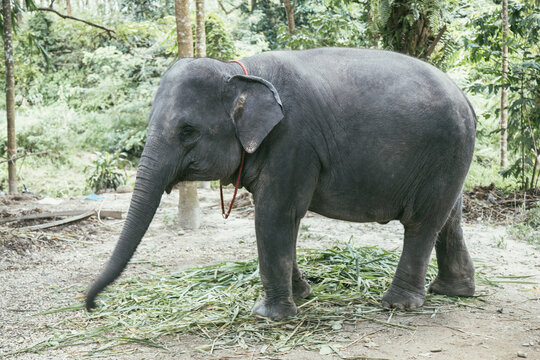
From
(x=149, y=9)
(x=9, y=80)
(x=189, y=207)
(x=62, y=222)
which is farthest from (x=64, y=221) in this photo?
(x=149, y=9)

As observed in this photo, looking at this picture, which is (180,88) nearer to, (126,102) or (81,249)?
(81,249)

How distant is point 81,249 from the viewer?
20.5 ft

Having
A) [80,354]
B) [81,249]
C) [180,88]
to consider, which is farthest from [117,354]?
[81,249]

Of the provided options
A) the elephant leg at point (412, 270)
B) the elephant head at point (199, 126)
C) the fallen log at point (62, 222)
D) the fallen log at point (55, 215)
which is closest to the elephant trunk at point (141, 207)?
the elephant head at point (199, 126)

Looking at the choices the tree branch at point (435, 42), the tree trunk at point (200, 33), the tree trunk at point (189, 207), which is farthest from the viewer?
the tree trunk at point (200, 33)

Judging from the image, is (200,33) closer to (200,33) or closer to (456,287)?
(200,33)

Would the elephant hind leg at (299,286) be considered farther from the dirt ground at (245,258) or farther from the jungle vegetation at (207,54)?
the jungle vegetation at (207,54)

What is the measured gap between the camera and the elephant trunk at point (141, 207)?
3.04 m

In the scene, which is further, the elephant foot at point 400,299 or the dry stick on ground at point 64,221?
the dry stick on ground at point 64,221

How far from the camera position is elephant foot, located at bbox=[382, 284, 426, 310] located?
3.80 m

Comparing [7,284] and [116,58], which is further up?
[116,58]

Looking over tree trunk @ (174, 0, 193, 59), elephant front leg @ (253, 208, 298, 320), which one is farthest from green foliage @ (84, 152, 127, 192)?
elephant front leg @ (253, 208, 298, 320)

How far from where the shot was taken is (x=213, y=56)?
11.7 m

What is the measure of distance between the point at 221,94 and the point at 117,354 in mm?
1702
